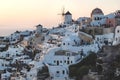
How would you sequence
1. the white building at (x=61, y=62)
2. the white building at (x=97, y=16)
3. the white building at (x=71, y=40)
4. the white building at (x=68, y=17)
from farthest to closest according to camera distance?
the white building at (x=68, y=17), the white building at (x=97, y=16), the white building at (x=71, y=40), the white building at (x=61, y=62)

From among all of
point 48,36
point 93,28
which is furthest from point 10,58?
point 93,28

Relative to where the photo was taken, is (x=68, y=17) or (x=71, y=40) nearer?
(x=71, y=40)

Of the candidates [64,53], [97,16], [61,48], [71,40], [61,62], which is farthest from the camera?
[97,16]

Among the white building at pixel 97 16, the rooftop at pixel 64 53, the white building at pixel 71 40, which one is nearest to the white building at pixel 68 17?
the white building at pixel 97 16

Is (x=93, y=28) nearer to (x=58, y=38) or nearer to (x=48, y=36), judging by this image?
(x=58, y=38)

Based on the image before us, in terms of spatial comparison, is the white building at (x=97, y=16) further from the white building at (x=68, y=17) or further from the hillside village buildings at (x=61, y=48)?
the white building at (x=68, y=17)

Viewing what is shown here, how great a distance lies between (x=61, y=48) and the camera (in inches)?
1919

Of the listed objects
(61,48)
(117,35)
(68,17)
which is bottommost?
(61,48)

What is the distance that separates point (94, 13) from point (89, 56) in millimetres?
14606

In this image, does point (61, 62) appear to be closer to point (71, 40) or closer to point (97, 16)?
point (71, 40)

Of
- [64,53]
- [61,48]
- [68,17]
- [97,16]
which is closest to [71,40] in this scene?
[61,48]

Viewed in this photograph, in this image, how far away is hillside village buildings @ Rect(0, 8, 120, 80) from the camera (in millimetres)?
46562

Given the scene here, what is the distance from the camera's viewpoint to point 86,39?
5156 cm

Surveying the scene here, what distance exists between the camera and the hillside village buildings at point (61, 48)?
46.6m
